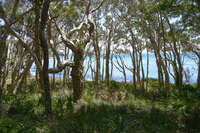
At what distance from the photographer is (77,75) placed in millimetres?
6637

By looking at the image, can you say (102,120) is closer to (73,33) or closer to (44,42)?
(44,42)

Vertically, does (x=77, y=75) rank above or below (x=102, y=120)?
above

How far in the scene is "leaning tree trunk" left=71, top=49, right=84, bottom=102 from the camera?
21.8 feet

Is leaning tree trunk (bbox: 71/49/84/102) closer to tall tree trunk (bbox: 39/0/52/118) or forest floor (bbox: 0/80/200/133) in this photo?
forest floor (bbox: 0/80/200/133)

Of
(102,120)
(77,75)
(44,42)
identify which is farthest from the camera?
(77,75)

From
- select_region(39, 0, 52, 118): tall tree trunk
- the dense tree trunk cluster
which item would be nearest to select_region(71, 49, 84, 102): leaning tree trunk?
the dense tree trunk cluster

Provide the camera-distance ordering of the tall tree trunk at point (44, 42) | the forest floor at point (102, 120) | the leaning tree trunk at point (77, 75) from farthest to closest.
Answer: the leaning tree trunk at point (77, 75)
the tall tree trunk at point (44, 42)
the forest floor at point (102, 120)

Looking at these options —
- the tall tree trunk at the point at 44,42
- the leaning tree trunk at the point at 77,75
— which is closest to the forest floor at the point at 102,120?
the tall tree trunk at the point at 44,42

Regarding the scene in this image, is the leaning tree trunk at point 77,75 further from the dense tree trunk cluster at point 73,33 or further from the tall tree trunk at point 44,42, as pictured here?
the tall tree trunk at point 44,42

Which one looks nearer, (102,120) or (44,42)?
(102,120)

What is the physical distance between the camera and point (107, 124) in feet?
12.0

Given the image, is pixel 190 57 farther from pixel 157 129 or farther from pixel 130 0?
pixel 157 129

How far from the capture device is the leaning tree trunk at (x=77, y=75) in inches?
262

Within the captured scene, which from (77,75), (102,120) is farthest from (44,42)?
(102,120)
